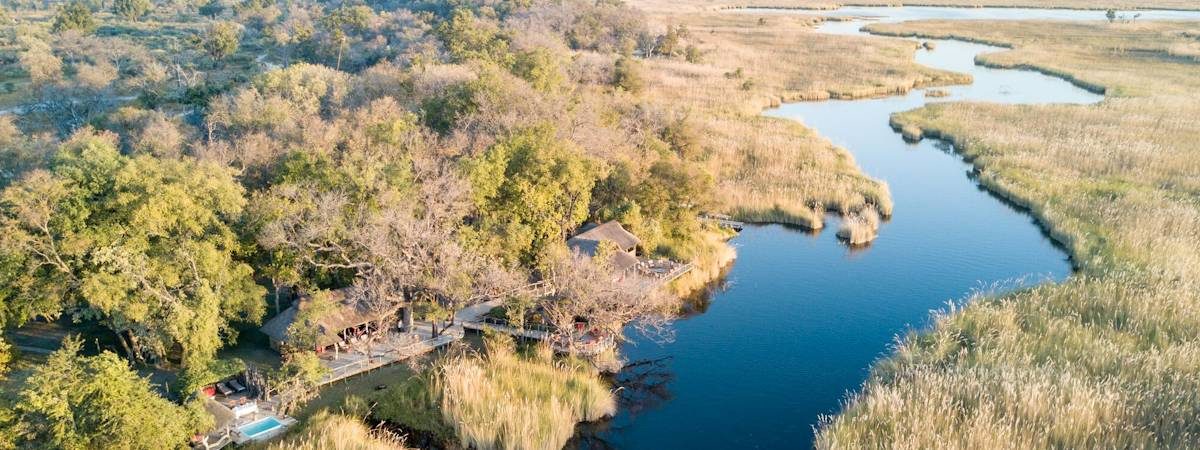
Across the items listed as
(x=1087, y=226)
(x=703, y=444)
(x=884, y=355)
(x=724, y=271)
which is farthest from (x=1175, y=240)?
(x=703, y=444)

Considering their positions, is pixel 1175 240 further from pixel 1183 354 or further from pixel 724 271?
pixel 724 271

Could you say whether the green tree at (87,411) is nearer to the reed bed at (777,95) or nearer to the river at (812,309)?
the river at (812,309)

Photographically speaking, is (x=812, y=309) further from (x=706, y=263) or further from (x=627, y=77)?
(x=627, y=77)

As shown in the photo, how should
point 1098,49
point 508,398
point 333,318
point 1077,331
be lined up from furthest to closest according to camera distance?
point 1098,49, point 333,318, point 1077,331, point 508,398

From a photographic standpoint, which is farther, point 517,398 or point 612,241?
point 612,241

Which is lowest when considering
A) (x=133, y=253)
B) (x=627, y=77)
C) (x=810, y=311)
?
(x=810, y=311)

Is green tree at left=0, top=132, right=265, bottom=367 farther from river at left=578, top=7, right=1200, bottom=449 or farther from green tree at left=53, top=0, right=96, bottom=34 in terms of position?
green tree at left=53, top=0, right=96, bottom=34

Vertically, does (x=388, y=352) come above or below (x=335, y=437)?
below

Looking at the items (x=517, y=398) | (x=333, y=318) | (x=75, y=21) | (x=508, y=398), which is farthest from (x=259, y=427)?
(x=75, y=21)

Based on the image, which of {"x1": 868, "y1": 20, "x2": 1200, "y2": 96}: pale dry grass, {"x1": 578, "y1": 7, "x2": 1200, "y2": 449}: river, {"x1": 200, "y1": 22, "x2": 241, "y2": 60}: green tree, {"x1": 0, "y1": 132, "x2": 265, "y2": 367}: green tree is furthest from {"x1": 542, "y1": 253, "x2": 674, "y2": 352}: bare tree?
{"x1": 868, "y1": 20, "x2": 1200, "y2": 96}: pale dry grass
